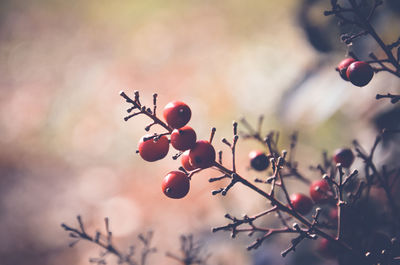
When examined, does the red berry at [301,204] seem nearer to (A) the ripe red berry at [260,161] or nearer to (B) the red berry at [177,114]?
(A) the ripe red berry at [260,161]

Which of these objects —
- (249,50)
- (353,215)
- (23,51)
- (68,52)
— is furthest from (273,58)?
(23,51)

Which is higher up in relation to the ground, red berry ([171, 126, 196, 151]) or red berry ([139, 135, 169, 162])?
red berry ([139, 135, 169, 162])

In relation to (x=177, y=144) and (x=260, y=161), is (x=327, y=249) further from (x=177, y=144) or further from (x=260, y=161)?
(x=177, y=144)

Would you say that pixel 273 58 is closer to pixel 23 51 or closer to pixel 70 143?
pixel 70 143

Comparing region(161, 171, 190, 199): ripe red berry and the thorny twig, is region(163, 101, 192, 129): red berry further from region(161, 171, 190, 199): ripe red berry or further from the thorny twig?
the thorny twig

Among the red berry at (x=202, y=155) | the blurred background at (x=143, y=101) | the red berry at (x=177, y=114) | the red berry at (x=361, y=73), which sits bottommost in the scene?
the red berry at (x=202, y=155)

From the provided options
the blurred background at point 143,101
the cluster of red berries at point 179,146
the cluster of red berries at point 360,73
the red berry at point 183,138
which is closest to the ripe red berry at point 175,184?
the cluster of red berries at point 179,146

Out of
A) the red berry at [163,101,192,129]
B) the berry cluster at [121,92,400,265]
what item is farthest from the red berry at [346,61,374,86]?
the red berry at [163,101,192,129]

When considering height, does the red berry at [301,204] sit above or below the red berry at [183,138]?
below
